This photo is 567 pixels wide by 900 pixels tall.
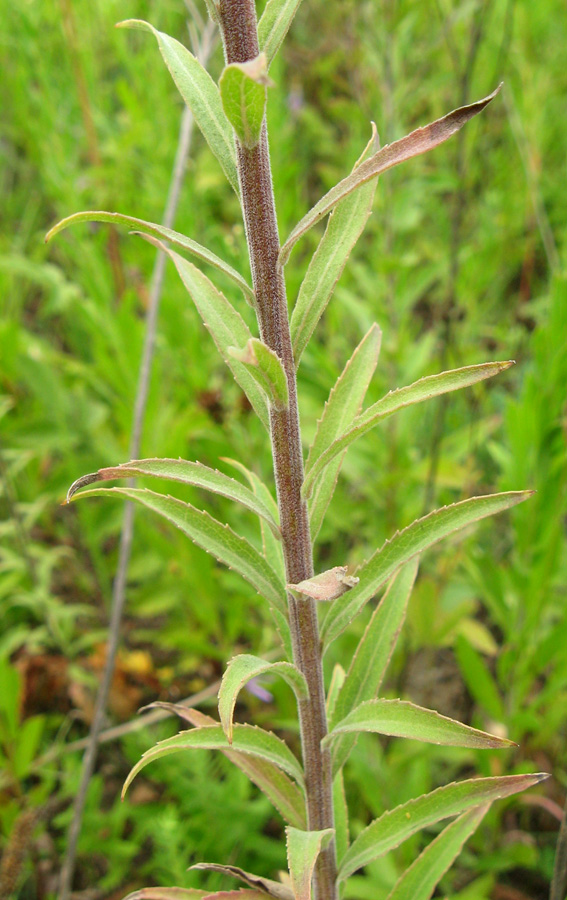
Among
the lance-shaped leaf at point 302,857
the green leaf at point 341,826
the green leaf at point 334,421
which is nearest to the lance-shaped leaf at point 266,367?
the green leaf at point 334,421

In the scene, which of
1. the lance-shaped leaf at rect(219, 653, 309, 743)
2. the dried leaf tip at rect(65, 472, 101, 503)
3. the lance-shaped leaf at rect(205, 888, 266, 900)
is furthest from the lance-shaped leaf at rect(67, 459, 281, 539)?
the lance-shaped leaf at rect(205, 888, 266, 900)

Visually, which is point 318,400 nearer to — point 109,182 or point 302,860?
point 109,182

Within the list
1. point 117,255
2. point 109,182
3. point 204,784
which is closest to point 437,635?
point 204,784

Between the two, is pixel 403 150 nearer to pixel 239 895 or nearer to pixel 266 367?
pixel 266 367

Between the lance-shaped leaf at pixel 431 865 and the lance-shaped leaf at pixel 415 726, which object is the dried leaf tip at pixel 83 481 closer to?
the lance-shaped leaf at pixel 415 726

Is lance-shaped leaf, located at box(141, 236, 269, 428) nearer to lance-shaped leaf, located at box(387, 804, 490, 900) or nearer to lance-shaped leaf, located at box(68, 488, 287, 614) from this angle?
lance-shaped leaf, located at box(68, 488, 287, 614)
